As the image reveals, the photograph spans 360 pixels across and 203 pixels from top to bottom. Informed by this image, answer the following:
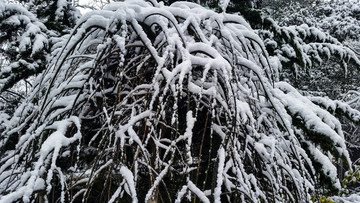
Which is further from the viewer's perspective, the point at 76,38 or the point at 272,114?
the point at 272,114

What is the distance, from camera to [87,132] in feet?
3.65

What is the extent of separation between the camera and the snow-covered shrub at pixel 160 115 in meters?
0.75

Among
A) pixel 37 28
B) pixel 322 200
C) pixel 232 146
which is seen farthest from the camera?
pixel 322 200

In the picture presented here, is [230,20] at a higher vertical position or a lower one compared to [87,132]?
higher

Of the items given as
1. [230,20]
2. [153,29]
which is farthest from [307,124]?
[153,29]

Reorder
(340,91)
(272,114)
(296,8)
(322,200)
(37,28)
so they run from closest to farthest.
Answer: (272,114) → (37,28) → (322,200) → (296,8) → (340,91)

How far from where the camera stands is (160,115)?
705 millimetres

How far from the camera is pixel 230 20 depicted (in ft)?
3.67

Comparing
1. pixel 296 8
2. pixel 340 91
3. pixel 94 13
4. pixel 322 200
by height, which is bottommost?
pixel 340 91

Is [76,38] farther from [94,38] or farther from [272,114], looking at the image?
[272,114]

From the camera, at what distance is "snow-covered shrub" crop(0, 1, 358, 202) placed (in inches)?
29.5

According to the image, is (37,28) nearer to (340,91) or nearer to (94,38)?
(94,38)

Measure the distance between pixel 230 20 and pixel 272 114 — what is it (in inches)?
16.2

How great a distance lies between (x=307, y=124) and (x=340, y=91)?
6343 mm
